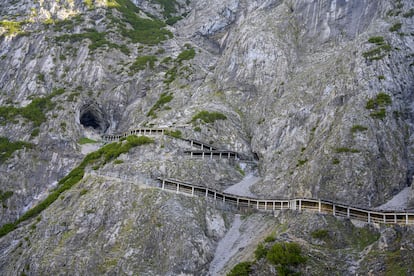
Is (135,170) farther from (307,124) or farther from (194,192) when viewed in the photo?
(307,124)

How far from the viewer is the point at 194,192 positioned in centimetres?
6003

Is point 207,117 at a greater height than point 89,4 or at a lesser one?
lesser

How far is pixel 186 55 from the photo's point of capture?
376 ft

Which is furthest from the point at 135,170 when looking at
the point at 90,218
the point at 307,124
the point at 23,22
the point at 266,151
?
the point at 23,22

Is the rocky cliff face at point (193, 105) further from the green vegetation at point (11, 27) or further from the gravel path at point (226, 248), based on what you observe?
the gravel path at point (226, 248)

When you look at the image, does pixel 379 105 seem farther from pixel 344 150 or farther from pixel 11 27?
pixel 11 27

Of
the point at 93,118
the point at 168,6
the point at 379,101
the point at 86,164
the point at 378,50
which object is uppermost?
the point at 168,6

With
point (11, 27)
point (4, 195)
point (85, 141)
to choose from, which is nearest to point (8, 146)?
point (4, 195)

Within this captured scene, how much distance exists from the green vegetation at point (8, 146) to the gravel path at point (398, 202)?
64634mm

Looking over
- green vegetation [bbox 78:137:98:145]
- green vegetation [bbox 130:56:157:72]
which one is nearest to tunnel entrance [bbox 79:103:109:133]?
green vegetation [bbox 78:137:98:145]

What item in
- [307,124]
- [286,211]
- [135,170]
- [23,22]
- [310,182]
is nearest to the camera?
[286,211]

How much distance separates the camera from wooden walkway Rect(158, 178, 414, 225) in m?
49.6

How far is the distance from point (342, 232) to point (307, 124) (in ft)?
83.1

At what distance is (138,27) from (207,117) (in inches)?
2471
